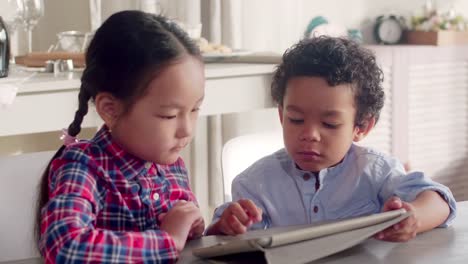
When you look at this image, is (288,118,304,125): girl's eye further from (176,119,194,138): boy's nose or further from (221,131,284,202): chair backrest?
(221,131,284,202): chair backrest

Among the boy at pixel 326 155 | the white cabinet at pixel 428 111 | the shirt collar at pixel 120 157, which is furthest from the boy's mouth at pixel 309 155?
the white cabinet at pixel 428 111

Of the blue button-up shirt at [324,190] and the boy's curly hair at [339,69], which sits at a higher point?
the boy's curly hair at [339,69]

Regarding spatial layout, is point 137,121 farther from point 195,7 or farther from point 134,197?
point 195,7

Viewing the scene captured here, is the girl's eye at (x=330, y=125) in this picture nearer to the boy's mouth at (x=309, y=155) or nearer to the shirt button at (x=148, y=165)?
the boy's mouth at (x=309, y=155)

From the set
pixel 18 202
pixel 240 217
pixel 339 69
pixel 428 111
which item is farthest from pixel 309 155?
pixel 428 111

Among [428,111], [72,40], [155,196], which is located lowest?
[428,111]

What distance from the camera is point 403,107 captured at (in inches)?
151

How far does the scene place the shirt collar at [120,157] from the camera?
1.20 meters

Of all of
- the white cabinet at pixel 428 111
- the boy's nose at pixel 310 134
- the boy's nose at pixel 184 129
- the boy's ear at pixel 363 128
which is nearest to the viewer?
the boy's nose at pixel 184 129

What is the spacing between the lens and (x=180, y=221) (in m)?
1.15

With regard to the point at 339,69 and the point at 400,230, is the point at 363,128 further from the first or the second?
the point at 400,230

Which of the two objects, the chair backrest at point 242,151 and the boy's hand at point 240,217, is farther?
the chair backrest at point 242,151

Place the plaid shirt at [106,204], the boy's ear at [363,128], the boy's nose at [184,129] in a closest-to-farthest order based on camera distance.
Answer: the plaid shirt at [106,204] → the boy's nose at [184,129] → the boy's ear at [363,128]

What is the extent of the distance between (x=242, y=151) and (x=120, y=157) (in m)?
0.87
